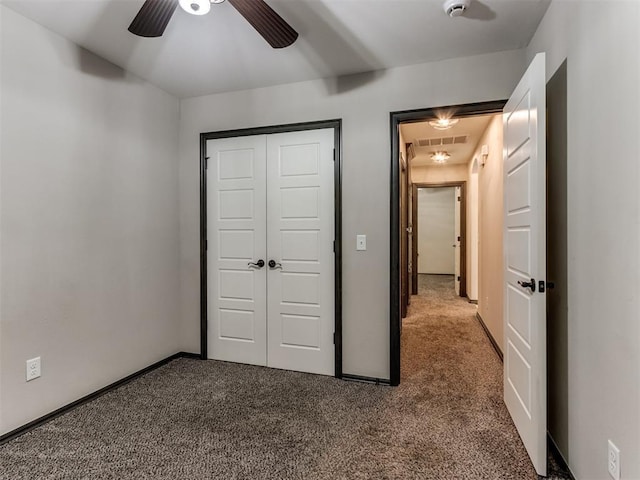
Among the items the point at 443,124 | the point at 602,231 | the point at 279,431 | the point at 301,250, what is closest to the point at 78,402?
the point at 279,431

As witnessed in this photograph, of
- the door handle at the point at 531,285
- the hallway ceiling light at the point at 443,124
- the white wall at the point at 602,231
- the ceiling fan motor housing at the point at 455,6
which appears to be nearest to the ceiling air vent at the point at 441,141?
the hallway ceiling light at the point at 443,124

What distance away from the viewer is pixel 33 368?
2164mm

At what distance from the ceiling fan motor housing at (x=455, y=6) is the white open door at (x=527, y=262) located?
506 millimetres

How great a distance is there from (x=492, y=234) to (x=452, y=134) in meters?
1.51

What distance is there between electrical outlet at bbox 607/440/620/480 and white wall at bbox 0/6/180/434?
2.95 meters

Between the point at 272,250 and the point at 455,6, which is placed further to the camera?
the point at 272,250

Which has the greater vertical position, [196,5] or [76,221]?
[196,5]

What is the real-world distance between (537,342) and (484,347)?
210 centimetres

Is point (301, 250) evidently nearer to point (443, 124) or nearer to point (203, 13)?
point (203, 13)

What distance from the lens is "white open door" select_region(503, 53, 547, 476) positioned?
1.71 meters

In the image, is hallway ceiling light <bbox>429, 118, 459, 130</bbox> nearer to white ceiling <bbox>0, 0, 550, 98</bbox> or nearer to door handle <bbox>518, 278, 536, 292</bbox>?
white ceiling <bbox>0, 0, 550, 98</bbox>

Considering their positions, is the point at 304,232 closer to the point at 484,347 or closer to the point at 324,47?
the point at 324,47

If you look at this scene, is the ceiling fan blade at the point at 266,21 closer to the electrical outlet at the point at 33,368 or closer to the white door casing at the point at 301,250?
the white door casing at the point at 301,250

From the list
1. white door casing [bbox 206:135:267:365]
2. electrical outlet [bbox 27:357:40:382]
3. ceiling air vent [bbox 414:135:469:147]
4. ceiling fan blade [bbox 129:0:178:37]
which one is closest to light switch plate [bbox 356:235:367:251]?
white door casing [bbox 206:135:267:365]
